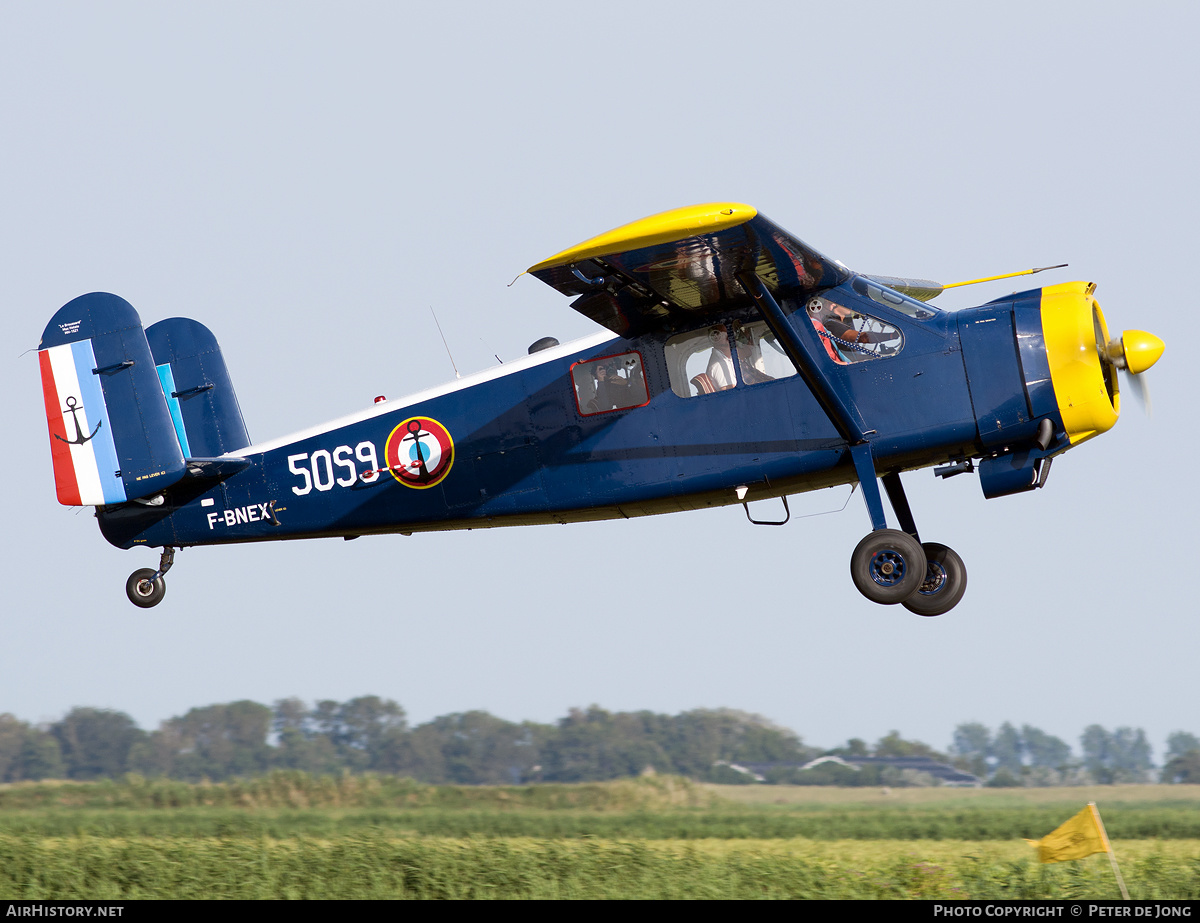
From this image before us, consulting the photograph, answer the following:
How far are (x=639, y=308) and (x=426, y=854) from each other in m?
4.66

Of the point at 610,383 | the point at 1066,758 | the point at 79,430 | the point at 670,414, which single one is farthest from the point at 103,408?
the point at 1066,758

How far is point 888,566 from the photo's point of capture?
10.7 meters

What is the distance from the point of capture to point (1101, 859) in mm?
9984

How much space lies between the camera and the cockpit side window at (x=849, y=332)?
10.7m

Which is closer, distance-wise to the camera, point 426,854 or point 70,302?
point 426,854

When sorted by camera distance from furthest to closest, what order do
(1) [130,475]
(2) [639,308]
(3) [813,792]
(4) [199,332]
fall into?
(3) [813,792]
(4) [199,332]
(1) [130,475]
(2) [639,308]

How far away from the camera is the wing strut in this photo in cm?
1025

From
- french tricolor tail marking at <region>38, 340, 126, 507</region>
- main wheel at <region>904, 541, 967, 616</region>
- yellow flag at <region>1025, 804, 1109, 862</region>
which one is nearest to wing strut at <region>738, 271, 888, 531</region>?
main wheel at <region>904, 541, 967, 616</region>

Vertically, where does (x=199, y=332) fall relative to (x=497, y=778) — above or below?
above

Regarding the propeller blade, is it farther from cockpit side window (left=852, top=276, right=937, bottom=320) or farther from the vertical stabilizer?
the vertical stabilizer

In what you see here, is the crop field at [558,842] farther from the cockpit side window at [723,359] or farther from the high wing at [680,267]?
the high wing at [680,267]

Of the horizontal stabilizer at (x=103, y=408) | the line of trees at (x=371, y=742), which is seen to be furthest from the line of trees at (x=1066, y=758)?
the horizontal stabilizer at (x=103, y=408)
